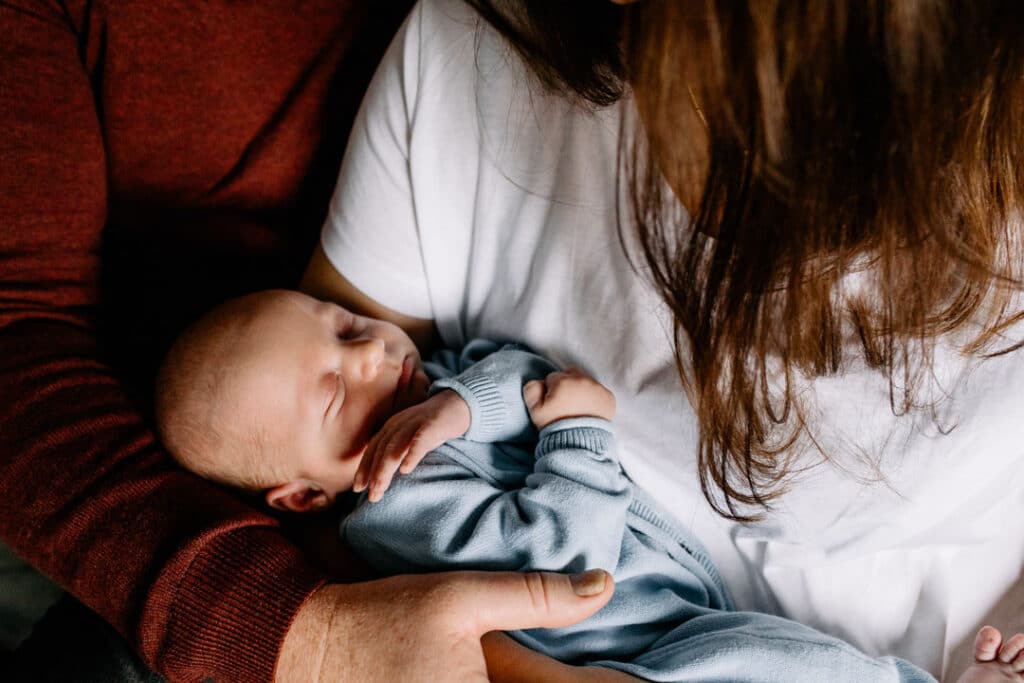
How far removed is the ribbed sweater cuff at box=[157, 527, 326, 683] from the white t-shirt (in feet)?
1.41

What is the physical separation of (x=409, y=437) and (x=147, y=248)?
57cm

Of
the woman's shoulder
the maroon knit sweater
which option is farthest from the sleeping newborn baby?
the woman's shoulder

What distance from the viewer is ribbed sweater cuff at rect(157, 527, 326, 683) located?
846mm

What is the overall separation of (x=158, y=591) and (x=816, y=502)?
2.46 feet

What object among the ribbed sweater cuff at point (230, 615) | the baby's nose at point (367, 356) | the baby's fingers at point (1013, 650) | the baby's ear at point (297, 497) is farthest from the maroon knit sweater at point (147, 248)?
the baby's fingers at point (1013, 650)

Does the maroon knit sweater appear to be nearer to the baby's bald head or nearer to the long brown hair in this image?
the baby's bald head

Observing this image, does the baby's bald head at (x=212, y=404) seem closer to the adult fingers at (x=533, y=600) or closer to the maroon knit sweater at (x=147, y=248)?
the maroon knit sweater at (x=147, y=248)

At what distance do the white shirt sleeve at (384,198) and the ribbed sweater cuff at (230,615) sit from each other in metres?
0.41

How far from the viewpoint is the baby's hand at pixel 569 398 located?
93cm

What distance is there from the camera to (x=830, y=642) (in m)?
0.88

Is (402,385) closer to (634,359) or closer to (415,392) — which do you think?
(415,392)

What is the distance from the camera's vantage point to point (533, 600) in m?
0.82

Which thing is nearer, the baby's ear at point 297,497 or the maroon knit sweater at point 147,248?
the maroon knit sweater at point 147,248

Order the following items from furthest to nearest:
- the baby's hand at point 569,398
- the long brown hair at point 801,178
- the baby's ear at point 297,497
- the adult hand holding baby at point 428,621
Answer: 1. the baby's ear at point 297,497
2. the baby's hand at point 569,398
3. the adult hand holding baby at point 428,621
4. the long brown hair at point 801,178
